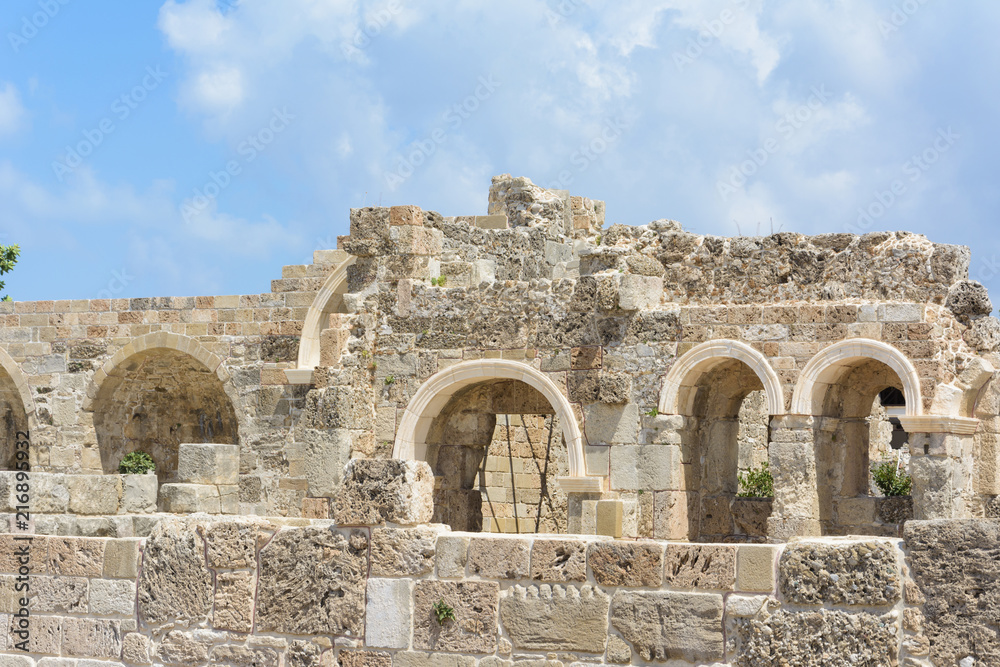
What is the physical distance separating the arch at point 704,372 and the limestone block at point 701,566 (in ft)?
23.9

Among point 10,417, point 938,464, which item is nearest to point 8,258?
point 10,417

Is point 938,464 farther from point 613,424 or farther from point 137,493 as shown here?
point 137,493

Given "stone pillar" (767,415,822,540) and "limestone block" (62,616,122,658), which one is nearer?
"limestone block" (62,616,122,658)

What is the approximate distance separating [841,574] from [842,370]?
25.5 ft

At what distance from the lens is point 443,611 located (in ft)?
22.3

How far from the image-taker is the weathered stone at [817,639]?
5.90 meters

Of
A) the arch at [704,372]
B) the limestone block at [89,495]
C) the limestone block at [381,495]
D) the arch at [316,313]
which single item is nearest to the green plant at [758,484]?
the arch at [704,372]

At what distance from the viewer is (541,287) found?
46.8 ft

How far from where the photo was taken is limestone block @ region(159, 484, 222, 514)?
519 inches

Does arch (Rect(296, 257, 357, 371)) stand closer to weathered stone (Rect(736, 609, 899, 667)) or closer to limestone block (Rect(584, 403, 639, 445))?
limestone block (Rect(584, 403, 639, 445))

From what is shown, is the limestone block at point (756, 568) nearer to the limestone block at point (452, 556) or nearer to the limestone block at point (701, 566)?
the limestone block at point (701, 566)

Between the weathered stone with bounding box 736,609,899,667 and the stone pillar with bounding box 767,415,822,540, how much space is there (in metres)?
7.19

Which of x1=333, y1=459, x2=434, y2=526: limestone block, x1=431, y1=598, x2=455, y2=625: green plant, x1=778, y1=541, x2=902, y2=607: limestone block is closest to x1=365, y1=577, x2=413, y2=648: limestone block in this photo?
x1=431, y1=598, x2=455, y2=625: green plant

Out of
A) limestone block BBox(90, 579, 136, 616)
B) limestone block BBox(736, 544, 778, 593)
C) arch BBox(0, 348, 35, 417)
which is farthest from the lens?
arch BBox(0, 348, 35, 417)
